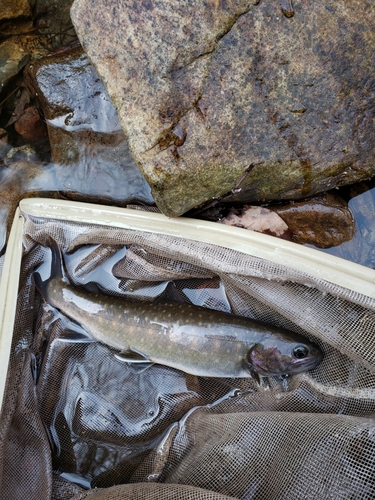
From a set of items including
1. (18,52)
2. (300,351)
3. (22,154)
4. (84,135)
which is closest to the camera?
(300,351)

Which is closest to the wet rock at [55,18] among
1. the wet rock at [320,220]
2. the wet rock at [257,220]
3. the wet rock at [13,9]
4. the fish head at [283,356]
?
the wet rock at [13,9]

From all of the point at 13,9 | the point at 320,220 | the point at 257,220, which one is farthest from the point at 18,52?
the point at 320,220

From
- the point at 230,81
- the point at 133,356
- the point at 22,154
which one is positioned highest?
the point at 230,81

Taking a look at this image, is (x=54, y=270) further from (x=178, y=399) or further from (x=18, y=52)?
(x=18, y=52)

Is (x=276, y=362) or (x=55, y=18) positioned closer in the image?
(x=276, y=362)

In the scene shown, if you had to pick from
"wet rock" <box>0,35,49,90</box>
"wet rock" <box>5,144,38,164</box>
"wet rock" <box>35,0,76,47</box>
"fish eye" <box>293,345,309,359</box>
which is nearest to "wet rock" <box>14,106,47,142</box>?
"wet rock" <box>5,144,38,164</box>

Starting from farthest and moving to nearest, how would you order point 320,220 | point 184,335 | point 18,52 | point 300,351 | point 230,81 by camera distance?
point 18,52 < point 320,220 < point 184,335 < point 300,351 < point 230,81
